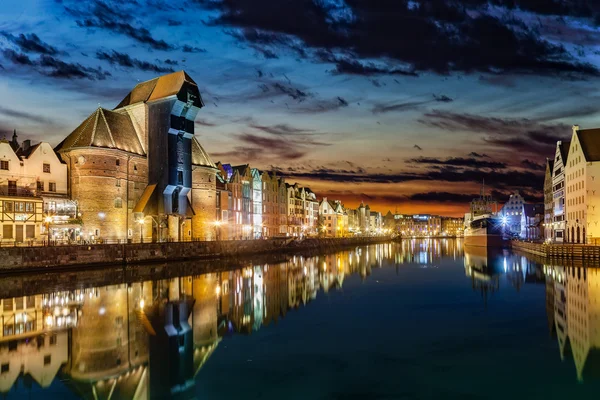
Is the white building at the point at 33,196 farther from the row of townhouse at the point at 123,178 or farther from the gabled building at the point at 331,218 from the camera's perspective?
the gabled building at the point at 331,218

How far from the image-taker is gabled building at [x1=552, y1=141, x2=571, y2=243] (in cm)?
8000

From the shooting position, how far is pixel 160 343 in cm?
1866

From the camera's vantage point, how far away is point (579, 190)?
69.4 m

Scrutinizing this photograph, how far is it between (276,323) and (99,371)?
30.0 ft

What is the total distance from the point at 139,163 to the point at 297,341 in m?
46.9

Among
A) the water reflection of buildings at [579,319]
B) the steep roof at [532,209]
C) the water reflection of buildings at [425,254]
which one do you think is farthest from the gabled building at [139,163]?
the steep roof at [532,209]

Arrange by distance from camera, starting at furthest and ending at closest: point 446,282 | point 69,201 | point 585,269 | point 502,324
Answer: point 69,201 < point 585,269 < point 446,282 < point 502,324

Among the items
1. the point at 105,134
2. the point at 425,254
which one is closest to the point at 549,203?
the point at 425,254

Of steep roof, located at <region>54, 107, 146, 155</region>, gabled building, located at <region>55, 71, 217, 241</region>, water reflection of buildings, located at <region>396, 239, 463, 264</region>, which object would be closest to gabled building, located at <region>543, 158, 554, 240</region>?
water reflection of buildings, located at <region>396, 239, 463, 264</region>

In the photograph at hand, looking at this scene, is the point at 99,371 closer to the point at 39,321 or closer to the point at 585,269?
the point at 39,321

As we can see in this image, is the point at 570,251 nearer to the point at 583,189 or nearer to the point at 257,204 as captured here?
the point at 583,189

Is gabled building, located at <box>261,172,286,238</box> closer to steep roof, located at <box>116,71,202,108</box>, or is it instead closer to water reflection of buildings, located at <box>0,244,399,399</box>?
steep roof, located at <box>116,71,202,108</box>

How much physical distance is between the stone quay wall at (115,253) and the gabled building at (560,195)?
48528 millimetres

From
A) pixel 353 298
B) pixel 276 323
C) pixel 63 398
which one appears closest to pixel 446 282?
pixel 353 298
